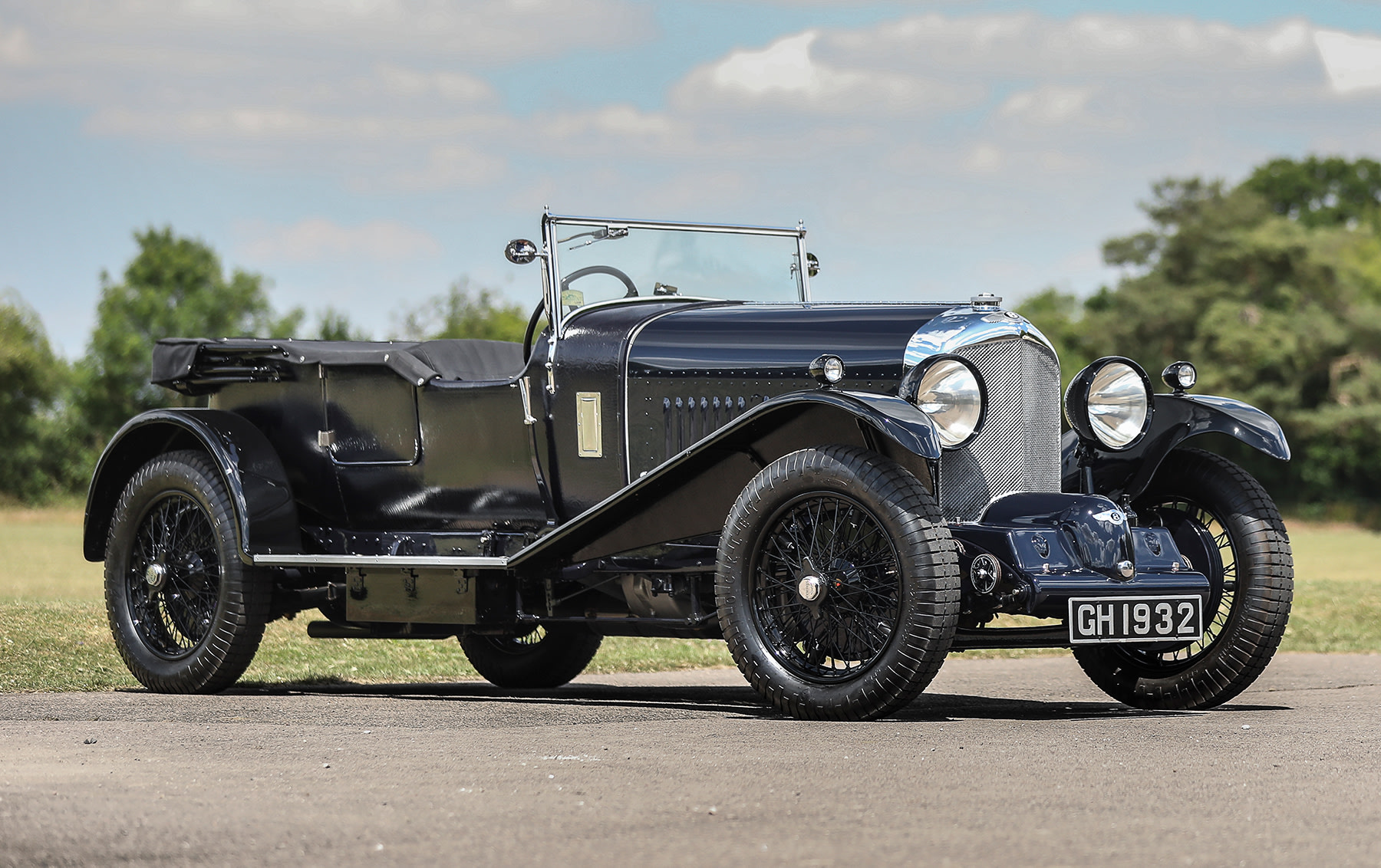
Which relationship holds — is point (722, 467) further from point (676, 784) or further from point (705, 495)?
point (676, 784)

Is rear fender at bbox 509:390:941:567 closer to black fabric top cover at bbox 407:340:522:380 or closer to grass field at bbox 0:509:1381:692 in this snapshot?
black fabric top cover at bbox 407:340:522:380

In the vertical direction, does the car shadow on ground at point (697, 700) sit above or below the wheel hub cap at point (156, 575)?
below

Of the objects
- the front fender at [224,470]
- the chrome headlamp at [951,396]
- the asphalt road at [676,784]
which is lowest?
the asphalt road at [676,784]

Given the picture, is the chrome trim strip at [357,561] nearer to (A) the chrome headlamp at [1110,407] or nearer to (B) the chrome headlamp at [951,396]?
(B) the chrome headlamp at [951,396]

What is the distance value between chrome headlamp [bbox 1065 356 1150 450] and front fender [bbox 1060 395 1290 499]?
0.24 feet

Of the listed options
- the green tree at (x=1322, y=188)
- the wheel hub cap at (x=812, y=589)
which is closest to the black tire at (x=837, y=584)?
the wheel hub cap at (x=812, y=589)

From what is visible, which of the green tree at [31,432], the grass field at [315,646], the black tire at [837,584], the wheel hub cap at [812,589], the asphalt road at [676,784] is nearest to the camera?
the asphalt road at [676,784]

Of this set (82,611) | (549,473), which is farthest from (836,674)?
(82,611)

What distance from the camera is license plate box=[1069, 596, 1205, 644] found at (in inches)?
258

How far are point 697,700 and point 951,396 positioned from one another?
2.01 metres

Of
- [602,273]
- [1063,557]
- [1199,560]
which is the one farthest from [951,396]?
[602,273]

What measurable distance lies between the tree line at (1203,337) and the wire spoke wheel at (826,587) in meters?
31.2

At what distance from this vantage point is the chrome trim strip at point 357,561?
26.4 ft

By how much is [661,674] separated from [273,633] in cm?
285
